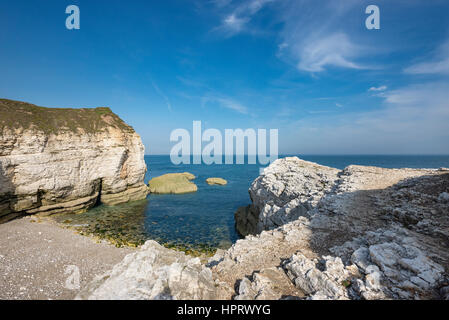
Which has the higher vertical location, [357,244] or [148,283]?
[148,283]

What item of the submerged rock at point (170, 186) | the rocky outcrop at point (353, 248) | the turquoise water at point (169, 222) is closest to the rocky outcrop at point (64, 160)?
the turquoise water at point (169, 222)

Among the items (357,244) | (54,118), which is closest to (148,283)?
(357,244)

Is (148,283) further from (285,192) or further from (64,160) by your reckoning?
(64,160)

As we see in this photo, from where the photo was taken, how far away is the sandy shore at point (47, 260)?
35.1ft

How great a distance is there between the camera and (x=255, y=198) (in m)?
24.1

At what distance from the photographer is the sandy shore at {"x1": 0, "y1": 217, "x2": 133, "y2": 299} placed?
35.1 feet

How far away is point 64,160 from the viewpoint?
1011 inches

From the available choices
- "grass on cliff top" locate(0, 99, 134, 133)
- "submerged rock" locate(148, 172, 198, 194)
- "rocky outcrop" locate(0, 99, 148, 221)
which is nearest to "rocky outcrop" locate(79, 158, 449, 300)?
"rocky outcrop" locate(0, 99, 148, 221)

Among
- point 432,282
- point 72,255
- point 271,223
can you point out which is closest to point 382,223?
point 432,282

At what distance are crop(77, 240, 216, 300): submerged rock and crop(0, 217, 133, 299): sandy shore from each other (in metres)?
8.83

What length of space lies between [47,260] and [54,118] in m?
22.8

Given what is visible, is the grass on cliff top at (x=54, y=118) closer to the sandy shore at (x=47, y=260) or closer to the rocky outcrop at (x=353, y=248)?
the sandy shore at (x=47, y=260)

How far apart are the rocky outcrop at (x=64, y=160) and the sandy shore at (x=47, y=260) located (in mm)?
4509
